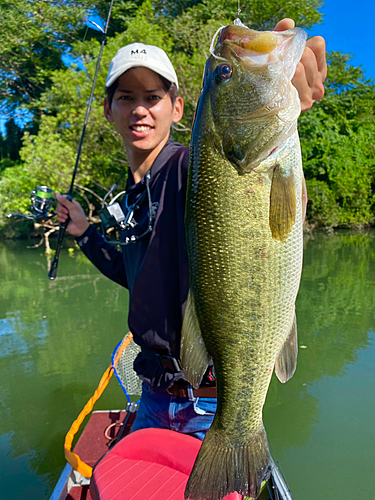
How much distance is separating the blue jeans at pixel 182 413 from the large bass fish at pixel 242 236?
35 cm

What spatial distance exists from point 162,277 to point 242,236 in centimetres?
57

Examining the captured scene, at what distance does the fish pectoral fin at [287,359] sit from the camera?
139 centimetres

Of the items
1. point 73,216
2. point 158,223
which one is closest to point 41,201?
point 73,216

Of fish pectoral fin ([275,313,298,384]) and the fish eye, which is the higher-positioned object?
the fish eye

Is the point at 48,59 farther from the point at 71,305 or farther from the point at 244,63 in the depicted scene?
the point at 244,63

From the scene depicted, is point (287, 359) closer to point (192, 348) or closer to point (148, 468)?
point (192, 348)

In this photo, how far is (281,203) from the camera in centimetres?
124

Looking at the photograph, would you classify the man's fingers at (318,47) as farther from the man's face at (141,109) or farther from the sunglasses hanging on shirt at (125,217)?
the sunglasses hanging on shirt at (125,217)

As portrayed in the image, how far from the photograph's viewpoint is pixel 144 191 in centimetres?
200

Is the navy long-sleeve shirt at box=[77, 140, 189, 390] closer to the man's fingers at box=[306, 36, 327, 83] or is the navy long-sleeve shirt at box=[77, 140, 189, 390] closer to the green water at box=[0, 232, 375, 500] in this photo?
the man's fingers at box=[306, 36, 327, 83]

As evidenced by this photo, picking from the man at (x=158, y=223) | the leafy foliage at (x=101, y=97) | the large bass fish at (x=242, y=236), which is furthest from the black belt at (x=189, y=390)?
the leafy foliage at (x=101, y=97)

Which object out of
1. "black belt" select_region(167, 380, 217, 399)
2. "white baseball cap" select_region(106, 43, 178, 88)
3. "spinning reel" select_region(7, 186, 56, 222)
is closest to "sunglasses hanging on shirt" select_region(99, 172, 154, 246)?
"white baseball cap" select_region(106, 43, 178, 88)

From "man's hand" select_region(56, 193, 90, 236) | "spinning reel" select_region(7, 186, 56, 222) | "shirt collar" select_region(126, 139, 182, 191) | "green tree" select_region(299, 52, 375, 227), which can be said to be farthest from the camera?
"green tree" select_region(299, 52, 375, 227)

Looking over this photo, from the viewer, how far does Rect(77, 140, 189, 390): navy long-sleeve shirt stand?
1703 millimetres
